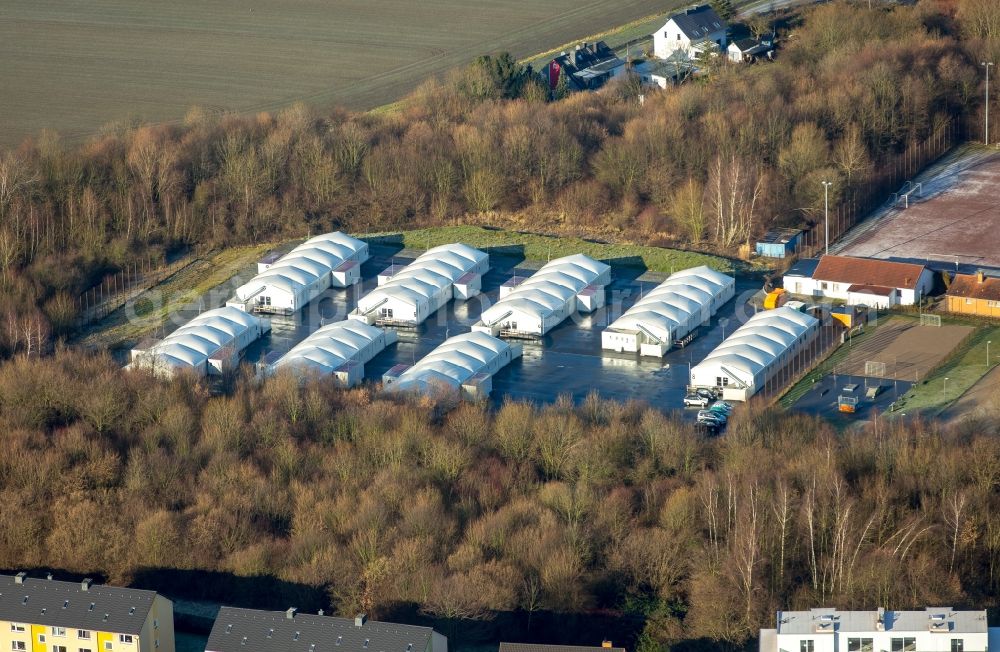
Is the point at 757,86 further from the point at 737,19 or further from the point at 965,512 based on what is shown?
the point at 965,512

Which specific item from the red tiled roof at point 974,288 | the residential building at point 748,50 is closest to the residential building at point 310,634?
the red tiled roof at point 974,288

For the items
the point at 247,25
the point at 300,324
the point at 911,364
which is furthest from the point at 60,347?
the point at 247,25

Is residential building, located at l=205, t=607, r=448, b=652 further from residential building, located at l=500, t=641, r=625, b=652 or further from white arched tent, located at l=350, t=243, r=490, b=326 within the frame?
white arched tent, located at l=350, t=243, r=490, b=326

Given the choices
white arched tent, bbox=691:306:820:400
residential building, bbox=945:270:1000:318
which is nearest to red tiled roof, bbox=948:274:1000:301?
residential building, bbox=945:270:1000:318

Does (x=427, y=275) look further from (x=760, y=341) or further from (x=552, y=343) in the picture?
(x=760, y=341)

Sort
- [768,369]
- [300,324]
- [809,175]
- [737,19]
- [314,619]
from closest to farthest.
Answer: [314,619]
[768,369]
[300,324]
[809,175]
[737,19]
